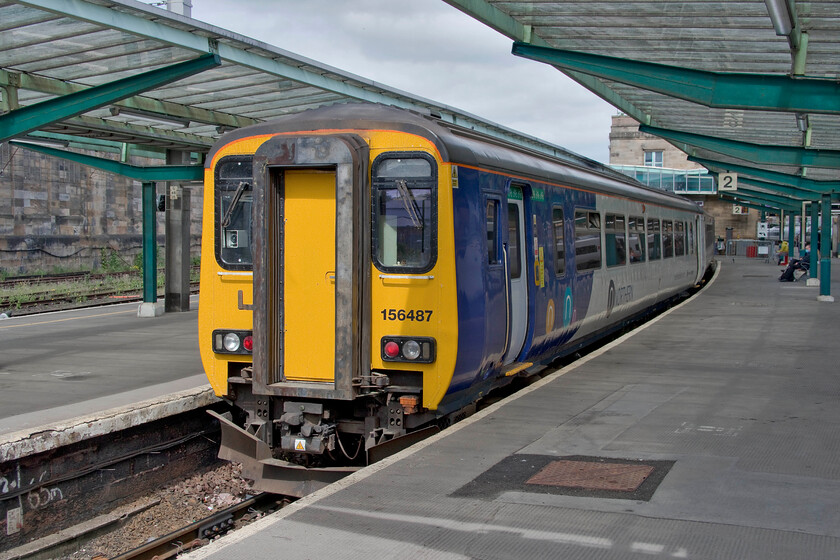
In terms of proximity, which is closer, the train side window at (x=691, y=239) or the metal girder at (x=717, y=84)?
the metal girder at (x=717, y=84)

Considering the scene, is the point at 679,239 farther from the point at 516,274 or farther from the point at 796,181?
the point at 516,274

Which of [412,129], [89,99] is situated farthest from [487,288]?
[89,99]

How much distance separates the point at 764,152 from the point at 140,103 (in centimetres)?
1296

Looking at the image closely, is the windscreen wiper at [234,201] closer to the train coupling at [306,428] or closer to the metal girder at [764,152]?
the train coupling at [306,428]

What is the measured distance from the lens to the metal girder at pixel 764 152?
56.3 feet

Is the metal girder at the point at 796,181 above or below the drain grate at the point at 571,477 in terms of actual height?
above

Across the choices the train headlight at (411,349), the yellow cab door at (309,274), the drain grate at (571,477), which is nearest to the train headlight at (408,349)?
the train headlight at (411,349)

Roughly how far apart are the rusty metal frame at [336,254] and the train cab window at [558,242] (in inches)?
141

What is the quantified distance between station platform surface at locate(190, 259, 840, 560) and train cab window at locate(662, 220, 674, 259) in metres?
7.90

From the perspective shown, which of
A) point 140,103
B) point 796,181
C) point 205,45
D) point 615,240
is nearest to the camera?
point 205,45

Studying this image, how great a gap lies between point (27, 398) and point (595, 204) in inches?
305

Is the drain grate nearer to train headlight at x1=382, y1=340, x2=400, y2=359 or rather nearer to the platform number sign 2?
train headlight at x1=382, y1=340, x2=400, y2=359

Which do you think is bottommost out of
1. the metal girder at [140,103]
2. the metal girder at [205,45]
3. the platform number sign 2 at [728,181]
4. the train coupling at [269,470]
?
the train coupling at [269,470]

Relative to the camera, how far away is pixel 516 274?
8688 mm
